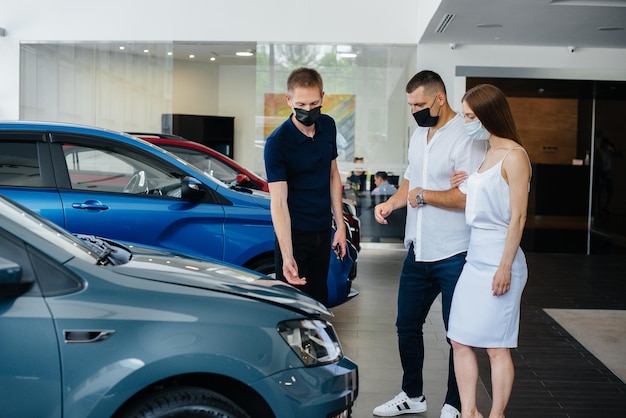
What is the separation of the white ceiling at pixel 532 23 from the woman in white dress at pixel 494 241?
5.85 meters

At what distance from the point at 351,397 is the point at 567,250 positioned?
38.1 feet

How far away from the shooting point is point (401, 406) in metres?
4.90

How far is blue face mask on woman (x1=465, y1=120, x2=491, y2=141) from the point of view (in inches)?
164

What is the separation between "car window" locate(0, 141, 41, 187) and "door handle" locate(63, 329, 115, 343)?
340 centimetres

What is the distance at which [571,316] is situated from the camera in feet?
27.2

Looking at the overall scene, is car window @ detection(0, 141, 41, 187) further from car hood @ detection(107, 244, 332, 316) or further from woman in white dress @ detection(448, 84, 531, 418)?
woman in white dress @ detection(448, 84, 531, 418)

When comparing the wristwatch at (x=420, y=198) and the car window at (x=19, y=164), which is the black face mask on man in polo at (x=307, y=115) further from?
the car window at (x=19, y=164)

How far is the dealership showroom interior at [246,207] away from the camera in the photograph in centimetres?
293

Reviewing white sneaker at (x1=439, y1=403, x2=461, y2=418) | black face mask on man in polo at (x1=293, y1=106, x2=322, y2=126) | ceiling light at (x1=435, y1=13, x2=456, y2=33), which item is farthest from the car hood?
ceiling light at (x1=435, y1=13, x2=456, y2=33)

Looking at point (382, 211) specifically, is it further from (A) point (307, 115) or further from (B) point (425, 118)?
(A) point (307, 115)

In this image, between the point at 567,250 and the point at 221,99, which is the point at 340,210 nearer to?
the point at 567,250

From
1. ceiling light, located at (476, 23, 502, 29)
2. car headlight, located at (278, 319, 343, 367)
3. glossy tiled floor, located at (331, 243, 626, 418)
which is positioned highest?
ceiling light, located at (476, 23, 502, 29)

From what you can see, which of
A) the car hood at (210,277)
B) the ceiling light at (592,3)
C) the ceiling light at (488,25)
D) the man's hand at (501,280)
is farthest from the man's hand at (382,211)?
the ceiling light at (488,25)

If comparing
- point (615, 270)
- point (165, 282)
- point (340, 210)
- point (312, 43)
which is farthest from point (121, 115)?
point (165, 282)
